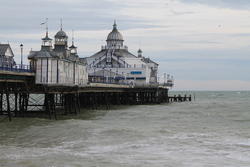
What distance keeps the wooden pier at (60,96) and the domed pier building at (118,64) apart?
8323 mm

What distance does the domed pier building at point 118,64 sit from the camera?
326ft

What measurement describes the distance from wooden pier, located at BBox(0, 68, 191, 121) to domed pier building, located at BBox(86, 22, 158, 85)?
8.32 m

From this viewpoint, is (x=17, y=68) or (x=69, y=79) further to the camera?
(x=69, y=79)

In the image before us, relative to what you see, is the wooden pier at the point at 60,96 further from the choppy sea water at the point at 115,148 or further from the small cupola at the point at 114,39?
the small cupola at the point at 114,39

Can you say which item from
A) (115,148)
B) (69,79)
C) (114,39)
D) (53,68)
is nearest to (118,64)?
(114,39)

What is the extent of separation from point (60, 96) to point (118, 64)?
53.7 m

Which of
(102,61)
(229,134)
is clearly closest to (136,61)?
(102,61)

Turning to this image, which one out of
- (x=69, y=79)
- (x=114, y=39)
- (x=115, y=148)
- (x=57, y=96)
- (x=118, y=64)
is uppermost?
(x=114, y=39)

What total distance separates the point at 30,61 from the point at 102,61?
211ft

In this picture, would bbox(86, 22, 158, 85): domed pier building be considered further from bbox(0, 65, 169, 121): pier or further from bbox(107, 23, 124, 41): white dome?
bbox(0, 65, 169, 121): pier

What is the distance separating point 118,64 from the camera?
105 meters

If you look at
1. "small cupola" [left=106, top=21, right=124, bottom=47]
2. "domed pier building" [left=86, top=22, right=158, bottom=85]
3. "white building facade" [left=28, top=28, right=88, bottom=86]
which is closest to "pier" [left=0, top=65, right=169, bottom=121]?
"white building facade" [left=28, top=28, right=88, bottom=86]

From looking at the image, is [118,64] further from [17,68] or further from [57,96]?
[17,68]

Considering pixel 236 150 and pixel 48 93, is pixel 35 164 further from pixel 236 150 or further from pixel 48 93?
pixel 48 93
